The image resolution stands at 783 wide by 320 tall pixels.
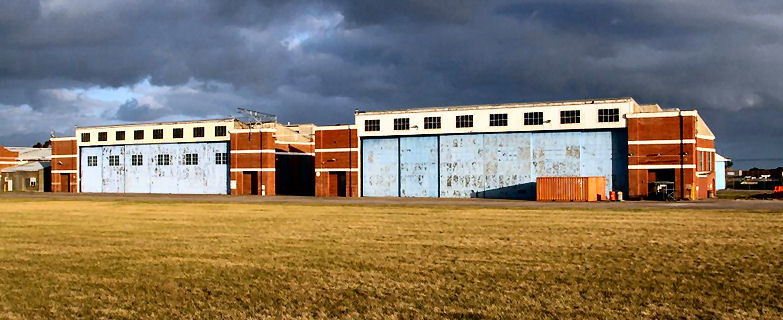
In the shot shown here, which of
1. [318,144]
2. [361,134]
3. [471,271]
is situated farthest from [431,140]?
[471,271]

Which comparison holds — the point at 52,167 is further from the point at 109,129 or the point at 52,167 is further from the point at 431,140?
the point at 431,140

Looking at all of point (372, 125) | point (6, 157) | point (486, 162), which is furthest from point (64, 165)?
point (486, 162)

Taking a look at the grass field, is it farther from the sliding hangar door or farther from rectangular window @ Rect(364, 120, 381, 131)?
rectangular window @ Rect(364, 120, 381, 131)

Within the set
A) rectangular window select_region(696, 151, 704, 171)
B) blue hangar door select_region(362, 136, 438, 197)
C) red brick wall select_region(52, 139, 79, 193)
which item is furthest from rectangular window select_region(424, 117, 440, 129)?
red brick wall select_region(52, 139, 79, 193)

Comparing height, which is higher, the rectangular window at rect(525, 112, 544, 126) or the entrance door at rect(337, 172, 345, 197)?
the rectangular window at rect(525, 112, 544, 126)

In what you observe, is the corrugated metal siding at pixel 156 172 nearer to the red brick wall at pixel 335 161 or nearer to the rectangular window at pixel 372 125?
the red brick wall at pixel 335 161

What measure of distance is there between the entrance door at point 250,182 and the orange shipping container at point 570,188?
34.5 metres

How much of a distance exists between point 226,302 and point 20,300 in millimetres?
3755

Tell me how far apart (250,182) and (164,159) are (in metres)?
15.2

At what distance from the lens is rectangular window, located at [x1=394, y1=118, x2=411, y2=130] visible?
67938 millimetres

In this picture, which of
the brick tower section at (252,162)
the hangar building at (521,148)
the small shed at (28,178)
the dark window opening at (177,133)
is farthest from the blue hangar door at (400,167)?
the small shed at (28,178)

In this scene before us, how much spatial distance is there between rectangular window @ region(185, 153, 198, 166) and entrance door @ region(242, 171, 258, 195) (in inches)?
340

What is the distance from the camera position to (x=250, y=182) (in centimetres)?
7588

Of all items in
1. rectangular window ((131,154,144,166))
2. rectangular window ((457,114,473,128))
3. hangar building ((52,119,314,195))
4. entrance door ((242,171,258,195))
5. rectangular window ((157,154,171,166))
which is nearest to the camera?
rectangular window ((457,114,473,128))
